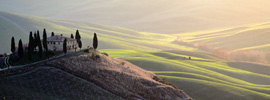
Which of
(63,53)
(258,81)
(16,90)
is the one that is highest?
(63,53)

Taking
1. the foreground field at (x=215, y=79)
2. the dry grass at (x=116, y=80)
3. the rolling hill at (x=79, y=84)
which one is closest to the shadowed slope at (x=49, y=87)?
the rolling hill at (x=79, y=84)

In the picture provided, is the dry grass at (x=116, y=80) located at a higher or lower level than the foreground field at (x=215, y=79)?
higher

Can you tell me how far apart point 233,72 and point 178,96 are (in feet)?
156

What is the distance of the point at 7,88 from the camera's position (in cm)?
4462

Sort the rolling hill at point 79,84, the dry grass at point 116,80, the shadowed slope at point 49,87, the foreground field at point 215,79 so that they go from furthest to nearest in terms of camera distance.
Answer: the foreground field at point 215,79, the dry grass at point 116,80, the rolling hill at point 79,84, the shadowed slope at point 49,87

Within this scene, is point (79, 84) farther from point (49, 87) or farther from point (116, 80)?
point (116, 80)

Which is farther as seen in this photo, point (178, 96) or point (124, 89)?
point (178, 96)

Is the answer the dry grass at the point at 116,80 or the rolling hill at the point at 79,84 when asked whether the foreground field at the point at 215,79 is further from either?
the rolling hill at the point at 79,84

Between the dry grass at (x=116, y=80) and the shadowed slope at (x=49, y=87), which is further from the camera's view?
the dry grass at (x=116, y=80)

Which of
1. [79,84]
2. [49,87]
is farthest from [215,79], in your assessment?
[49,87]

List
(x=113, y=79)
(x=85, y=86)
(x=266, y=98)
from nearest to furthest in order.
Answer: (x=85, y=86) → (x=113, y=79) → (x=266, y=98)

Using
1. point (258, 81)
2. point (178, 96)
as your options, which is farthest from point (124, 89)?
point (258, 81)

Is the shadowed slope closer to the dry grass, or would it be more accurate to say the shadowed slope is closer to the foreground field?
the dry grass

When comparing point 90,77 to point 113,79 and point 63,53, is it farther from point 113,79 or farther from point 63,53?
point 63,53
